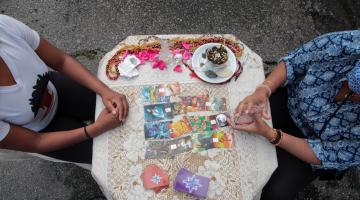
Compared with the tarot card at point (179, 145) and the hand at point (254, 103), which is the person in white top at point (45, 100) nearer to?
the tarot card at point (179, 145)

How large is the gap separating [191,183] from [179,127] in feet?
0.82

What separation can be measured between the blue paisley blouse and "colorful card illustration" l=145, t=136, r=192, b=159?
23.8 inches

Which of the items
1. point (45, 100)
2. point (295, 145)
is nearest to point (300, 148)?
point (295, 145)

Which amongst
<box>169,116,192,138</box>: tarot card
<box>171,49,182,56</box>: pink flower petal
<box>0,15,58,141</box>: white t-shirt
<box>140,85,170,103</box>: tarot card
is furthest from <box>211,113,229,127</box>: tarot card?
<box>0,15,58,141</box>: white t-shirt

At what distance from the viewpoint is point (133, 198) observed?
1.35 metres

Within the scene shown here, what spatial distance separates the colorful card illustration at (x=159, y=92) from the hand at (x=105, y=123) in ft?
0.54

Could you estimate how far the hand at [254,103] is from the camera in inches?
57.9

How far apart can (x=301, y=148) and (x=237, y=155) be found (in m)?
0.34

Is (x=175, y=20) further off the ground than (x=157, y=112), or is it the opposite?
(x=175, y=20)

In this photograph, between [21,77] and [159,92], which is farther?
[159,92]

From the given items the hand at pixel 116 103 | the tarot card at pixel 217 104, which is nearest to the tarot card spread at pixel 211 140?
the tarot card at pixel 217 104

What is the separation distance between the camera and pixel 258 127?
1.43 metres

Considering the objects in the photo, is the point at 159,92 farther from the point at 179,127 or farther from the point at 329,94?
the point at 329,94

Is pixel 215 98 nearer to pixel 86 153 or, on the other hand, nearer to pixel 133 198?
pixel 133 198
